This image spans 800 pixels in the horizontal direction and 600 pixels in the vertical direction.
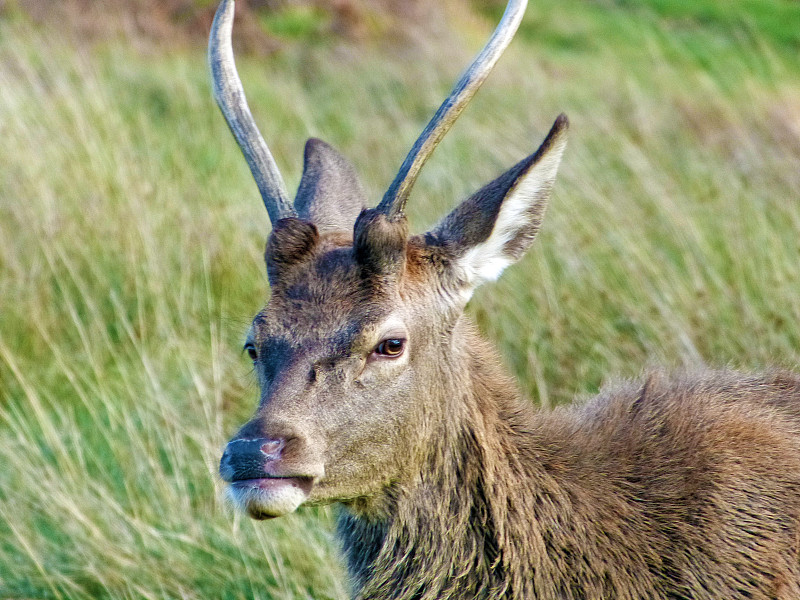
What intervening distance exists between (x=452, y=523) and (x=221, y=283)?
3.97m

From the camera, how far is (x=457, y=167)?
27.9ft

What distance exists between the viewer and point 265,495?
3186mm

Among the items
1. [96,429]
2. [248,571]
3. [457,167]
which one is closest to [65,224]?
[96,429]

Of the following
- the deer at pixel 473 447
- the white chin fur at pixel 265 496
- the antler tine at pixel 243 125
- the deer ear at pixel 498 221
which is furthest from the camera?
the antler tine at pixel 243 125

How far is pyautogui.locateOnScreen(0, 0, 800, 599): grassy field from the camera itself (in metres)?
5.10

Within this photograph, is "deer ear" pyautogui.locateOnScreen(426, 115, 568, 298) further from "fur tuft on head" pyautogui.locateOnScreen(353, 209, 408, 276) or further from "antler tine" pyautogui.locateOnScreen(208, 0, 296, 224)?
"antler tine" pyautogui.locateOnScreen(208, 0, 296, 224)

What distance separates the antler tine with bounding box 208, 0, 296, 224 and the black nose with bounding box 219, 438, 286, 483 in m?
0.98

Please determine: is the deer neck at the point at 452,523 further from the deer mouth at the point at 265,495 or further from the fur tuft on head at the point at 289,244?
the fur tuft on head at the point at 289,244

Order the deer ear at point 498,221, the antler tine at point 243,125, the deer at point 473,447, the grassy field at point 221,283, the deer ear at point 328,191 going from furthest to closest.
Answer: the grassy field at point 221,283
the deer ear at point 328,191
the antler tine at point 243,125
the deer ear at point 498,221
the deer at point 473,447

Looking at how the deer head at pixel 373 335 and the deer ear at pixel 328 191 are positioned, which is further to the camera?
the deer ear at pixel 328 191

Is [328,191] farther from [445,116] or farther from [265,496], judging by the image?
[265,496]

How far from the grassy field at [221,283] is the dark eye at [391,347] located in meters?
0.89

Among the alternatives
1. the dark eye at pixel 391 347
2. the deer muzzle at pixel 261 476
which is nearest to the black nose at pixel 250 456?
the deer muzzle at pixel 261 476

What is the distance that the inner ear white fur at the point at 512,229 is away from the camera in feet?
12.0
